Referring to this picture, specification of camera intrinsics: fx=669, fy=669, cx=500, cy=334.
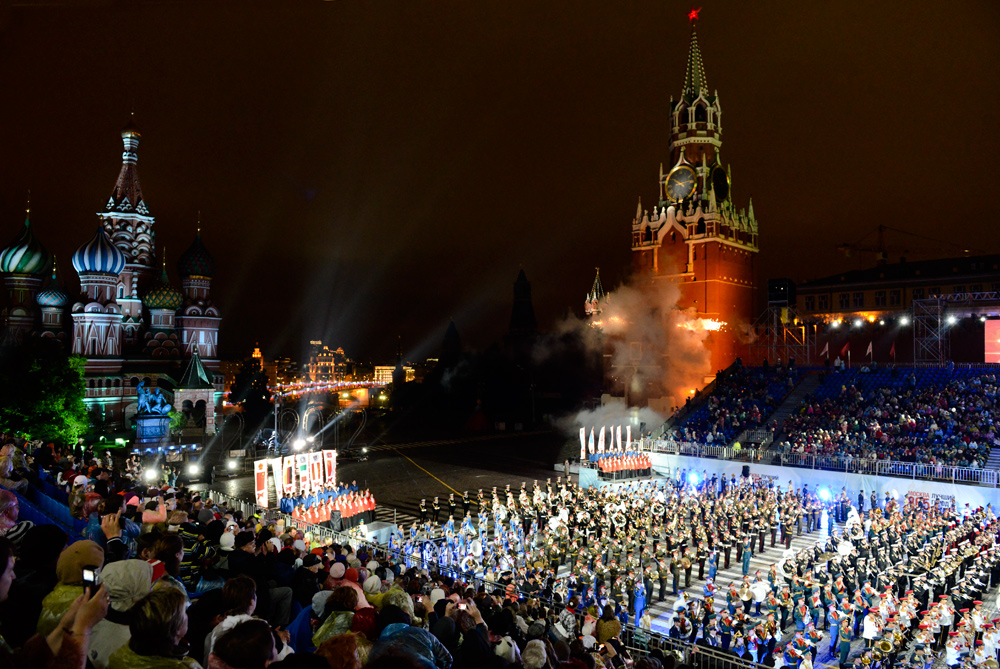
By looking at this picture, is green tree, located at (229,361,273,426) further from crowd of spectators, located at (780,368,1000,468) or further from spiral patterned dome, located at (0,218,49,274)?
crowd of spectators, located at (780,368,1000,468)

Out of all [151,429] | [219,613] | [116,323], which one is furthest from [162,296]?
[219,613]

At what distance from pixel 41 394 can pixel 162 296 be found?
1986cm

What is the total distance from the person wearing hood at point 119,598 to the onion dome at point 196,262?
2161 inches

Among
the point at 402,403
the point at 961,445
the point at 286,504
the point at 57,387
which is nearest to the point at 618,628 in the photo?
the point at 286,504

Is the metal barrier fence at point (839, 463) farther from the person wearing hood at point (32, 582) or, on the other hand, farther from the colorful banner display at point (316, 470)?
the person wearing hood at point (32, 582)

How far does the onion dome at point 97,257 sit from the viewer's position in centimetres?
4616

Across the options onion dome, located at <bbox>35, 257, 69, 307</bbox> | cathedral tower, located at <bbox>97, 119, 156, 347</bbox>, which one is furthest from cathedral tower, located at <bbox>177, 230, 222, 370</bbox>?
onion dome, located at <bbox>35, 257, 69, 307</bbox>

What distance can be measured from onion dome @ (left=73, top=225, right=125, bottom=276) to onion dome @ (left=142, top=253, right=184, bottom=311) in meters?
4.13

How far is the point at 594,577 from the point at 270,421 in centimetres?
4371

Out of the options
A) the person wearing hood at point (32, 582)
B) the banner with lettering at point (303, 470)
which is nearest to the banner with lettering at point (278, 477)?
the banner with lettering at point (303, 470)

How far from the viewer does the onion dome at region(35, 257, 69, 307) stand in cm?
4556

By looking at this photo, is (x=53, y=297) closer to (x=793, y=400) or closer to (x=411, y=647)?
(x=793, y=400)

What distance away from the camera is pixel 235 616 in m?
4.30

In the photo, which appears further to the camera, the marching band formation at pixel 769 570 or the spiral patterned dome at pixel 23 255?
the spiral patterned dome at pixel 23 255
